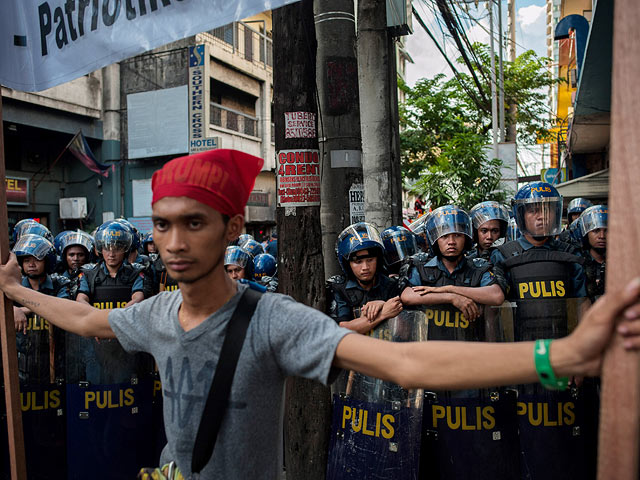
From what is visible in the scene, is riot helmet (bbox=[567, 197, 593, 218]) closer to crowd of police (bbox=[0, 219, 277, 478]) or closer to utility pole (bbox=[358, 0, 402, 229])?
utility pole (bbox=[358, 0, 402, 229])

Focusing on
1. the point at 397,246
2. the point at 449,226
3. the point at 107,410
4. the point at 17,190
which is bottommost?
the point at 107,410

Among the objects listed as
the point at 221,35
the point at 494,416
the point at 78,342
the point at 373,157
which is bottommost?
the point at 494,416

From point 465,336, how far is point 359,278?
3.21 feet

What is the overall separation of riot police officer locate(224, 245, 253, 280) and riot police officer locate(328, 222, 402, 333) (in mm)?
1905

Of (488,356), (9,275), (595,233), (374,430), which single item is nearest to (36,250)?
(9,275)

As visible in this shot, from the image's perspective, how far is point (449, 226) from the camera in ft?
15.6

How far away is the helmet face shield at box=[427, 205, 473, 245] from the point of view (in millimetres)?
4750

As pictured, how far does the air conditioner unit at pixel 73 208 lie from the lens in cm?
2227

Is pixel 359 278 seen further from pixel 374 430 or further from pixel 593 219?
pixel 593 219

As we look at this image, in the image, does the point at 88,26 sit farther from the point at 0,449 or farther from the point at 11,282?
the point at 0,449

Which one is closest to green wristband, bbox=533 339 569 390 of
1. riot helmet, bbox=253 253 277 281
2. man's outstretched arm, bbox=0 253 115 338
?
man's outstretched arm, bbox=0 253 115 338

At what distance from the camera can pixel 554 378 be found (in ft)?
4.66

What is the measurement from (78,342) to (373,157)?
435 centimetres

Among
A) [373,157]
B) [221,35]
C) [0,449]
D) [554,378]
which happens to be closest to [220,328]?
[554,378]
